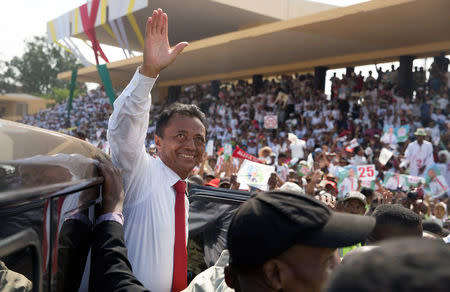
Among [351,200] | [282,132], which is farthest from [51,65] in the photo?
[351,200]

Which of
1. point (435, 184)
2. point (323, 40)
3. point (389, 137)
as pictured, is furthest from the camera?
point (323, 40)

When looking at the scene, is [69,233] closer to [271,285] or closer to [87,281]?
[87,281]

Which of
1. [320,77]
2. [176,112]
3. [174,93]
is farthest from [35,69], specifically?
[176,112]

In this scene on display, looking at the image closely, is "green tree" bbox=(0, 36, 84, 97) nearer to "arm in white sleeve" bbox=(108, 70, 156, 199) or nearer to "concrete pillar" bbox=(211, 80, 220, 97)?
"concrete pillar" bbox=(211, 80, 220, 97)

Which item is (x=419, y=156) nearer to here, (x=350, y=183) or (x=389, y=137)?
(x=389, y=137)

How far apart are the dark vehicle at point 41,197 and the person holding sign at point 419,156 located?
8.70 m

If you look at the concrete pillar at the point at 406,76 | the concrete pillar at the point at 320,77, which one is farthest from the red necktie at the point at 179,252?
the concrete pillar at the point at 320,77


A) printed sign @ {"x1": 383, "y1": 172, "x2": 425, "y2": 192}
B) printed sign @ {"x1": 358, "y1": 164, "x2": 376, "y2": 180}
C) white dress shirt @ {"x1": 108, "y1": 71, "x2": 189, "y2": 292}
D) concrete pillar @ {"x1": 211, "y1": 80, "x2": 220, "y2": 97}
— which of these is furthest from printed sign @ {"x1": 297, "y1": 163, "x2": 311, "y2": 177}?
concrete pillar @ {"x1": 211, "y1": 80, "x2": 220, "y2": 97}

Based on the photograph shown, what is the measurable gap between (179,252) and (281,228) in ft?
3.07

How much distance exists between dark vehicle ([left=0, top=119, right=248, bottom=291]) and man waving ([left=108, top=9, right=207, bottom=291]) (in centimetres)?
26

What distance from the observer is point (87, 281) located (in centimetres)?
153

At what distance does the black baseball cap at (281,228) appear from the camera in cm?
105

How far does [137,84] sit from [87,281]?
77 centimetres

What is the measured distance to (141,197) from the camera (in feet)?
6.20
